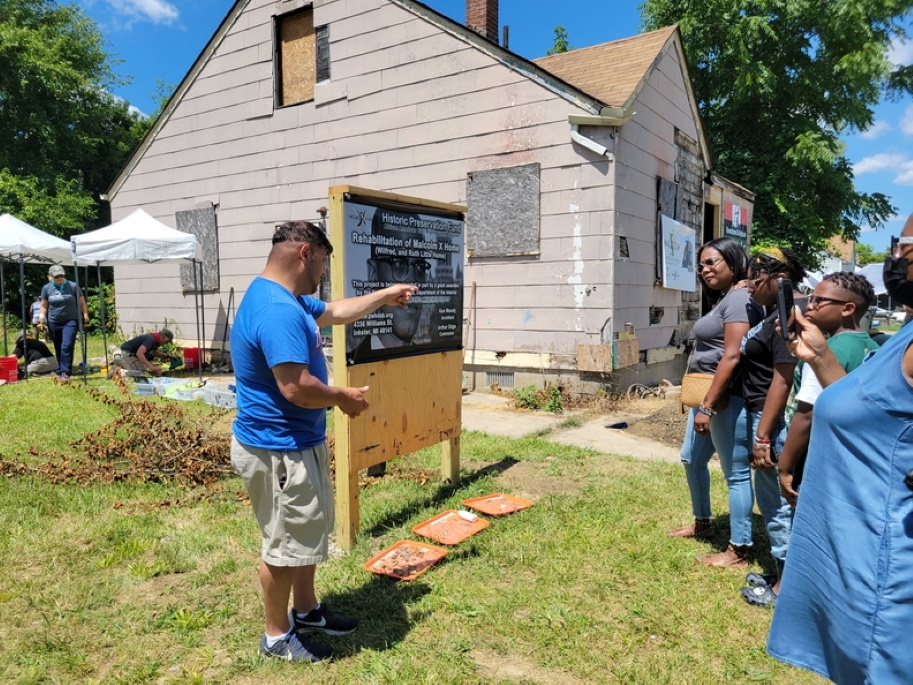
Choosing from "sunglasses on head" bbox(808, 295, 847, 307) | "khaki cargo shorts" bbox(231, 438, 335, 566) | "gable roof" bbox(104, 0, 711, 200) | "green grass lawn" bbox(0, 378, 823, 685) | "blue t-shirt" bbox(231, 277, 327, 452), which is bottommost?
"green grass lawn" bbox(0, 378, 823, 685)

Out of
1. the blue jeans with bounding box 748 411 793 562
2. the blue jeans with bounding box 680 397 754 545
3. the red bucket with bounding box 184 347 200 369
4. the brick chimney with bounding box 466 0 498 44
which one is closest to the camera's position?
the blue jeans with bounding box 748 411 793 562

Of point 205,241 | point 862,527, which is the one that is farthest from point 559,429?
point 205,241

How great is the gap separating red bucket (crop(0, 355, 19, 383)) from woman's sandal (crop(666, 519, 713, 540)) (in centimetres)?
1114

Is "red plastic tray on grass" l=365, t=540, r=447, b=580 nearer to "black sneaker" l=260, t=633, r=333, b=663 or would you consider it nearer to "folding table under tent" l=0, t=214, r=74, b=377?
"black sneaker" l=260, t=633, r=333, b=663

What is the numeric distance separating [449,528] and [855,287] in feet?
9.48

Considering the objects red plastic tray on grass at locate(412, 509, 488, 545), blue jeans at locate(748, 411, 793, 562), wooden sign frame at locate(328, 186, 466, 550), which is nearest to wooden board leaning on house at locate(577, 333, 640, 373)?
wooden sign frame at locate(328, 186, 466, 550)

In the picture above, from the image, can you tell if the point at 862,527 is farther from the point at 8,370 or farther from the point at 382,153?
the point at 8,370

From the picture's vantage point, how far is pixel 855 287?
280 centimetres

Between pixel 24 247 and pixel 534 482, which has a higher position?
pixel 24 247

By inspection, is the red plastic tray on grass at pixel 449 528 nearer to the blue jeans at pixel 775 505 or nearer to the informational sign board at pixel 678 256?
the blue jeans at pixel 775 505

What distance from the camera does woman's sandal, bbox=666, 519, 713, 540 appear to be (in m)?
4.22

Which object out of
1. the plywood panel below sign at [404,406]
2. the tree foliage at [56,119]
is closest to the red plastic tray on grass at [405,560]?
the plywood panel below sign at [404,406]

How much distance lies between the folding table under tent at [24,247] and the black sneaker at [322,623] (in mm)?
10981

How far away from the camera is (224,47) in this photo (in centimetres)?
1278
